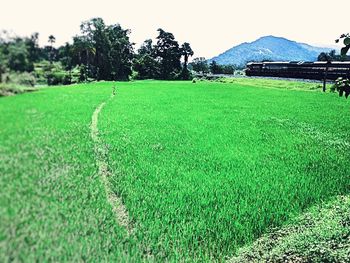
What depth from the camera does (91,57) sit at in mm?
2605

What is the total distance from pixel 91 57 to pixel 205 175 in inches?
155

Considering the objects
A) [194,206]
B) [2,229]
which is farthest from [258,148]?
[2,229]

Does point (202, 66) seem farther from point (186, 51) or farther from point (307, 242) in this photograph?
point (307, 242)

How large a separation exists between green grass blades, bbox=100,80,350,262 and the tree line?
1.29ft

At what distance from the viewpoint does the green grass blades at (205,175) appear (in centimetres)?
421

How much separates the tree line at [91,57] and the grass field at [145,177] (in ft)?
0.40

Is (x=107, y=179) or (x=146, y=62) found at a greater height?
(x=146, y=62)

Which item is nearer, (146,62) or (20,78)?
(20,78)

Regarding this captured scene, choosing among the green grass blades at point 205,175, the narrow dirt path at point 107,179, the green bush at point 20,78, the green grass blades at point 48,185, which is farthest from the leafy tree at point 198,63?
the green bush at point 20,78

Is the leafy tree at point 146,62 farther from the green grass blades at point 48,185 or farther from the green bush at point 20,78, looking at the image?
the green bush at point 20,78

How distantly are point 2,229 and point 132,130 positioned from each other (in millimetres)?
4562

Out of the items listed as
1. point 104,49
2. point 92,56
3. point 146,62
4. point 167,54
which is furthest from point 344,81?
point 92,56

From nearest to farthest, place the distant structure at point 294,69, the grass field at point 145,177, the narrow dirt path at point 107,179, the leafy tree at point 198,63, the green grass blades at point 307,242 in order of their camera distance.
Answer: the grass field at point 145,177 → the narrow dirt path at point 107,179 → the green grass blades at point 307,242 → the leafy tree at point 198,63 → the distant structure at point 294,69

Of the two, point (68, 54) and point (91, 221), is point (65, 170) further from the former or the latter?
point (68, 54)
